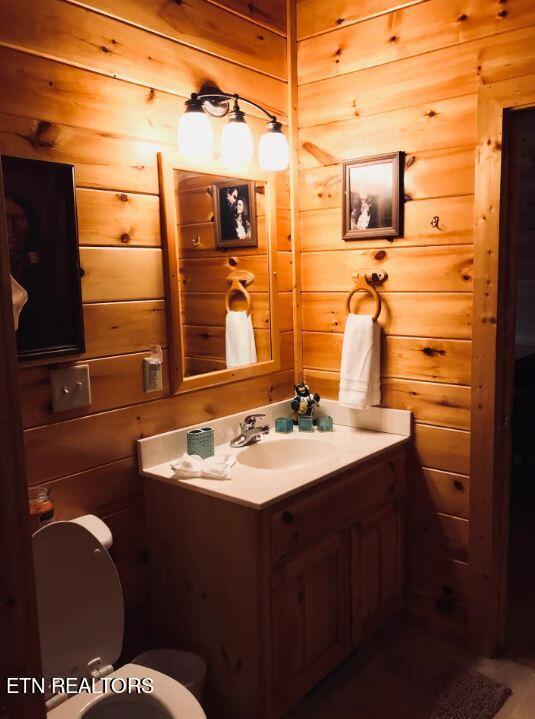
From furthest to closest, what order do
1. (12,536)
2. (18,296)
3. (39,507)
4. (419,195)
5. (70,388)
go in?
1. (419,195)
2. (70,388)
3. (39,507)
4. (18,296)
5. (12,536)

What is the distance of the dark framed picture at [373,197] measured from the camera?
218 centimetres

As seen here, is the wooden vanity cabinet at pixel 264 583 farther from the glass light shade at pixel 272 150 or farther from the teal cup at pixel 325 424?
the glass light shade at pixel 272 150

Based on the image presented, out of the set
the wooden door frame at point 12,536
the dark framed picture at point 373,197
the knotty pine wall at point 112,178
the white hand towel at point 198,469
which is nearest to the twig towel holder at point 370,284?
the dark framed picture at point 373,197

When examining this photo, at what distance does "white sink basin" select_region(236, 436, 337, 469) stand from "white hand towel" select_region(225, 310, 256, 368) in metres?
0.32

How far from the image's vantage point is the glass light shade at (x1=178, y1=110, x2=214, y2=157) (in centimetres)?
191

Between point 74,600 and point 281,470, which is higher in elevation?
point 281,470

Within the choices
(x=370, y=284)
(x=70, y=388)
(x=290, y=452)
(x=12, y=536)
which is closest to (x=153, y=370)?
(x=70, y=388)

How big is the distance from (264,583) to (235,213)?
128cm

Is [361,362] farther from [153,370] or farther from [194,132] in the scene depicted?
[194,132]

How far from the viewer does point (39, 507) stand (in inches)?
61.3

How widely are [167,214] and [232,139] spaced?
37 cm

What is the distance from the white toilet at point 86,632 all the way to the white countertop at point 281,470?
383mm

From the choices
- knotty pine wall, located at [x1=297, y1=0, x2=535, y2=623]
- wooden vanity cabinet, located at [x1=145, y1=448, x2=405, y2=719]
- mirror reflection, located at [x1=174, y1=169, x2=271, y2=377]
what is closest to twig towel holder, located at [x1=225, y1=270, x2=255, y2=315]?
mirror reflection, located at [x1=174, y1=169, x2=271, y2=377]

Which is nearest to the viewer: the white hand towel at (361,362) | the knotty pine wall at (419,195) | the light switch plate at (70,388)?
the light switch plate at (70,388)
